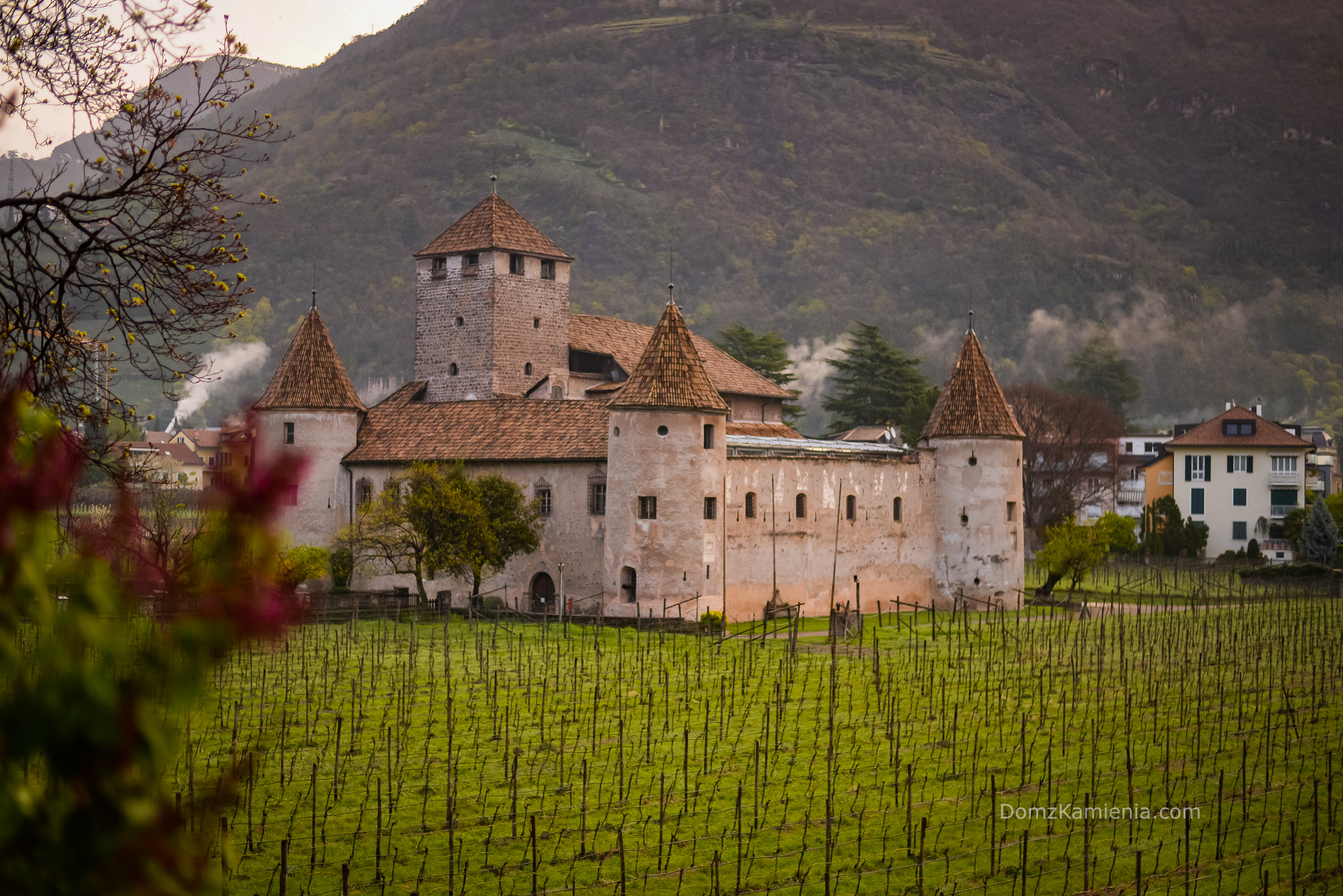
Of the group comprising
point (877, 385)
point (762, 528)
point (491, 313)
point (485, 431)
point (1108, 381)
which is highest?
point (1108, 381)

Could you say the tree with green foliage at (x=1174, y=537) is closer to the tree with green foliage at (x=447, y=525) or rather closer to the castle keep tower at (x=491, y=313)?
the castle keep tower at (x=491, y=313)

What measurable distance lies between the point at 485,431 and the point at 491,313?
933cm

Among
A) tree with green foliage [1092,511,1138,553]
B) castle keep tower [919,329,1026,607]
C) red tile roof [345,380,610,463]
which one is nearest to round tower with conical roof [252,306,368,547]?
red tile roof [345,380,610,463]

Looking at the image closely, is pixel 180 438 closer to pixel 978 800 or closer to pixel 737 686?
pixel 737 686

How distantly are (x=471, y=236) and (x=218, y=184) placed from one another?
47.8 meters

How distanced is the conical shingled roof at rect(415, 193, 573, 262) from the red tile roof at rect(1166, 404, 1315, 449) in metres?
40.4

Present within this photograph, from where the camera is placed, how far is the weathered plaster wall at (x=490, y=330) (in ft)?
196

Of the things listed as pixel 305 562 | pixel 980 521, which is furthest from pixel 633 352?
pixel 305 562

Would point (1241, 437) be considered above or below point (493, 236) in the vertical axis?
below

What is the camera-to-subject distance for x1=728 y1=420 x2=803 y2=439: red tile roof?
58.6m

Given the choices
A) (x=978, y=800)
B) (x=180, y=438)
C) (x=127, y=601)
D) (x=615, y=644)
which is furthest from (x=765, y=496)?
(x=180, y=438)

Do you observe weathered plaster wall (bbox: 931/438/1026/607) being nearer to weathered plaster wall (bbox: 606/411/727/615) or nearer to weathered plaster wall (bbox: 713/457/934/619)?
weathered plaster wall (bbox: 713/457/934/619)

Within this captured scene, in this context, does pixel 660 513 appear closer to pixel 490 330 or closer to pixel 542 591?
pixel 542 591

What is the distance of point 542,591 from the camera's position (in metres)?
49.1
